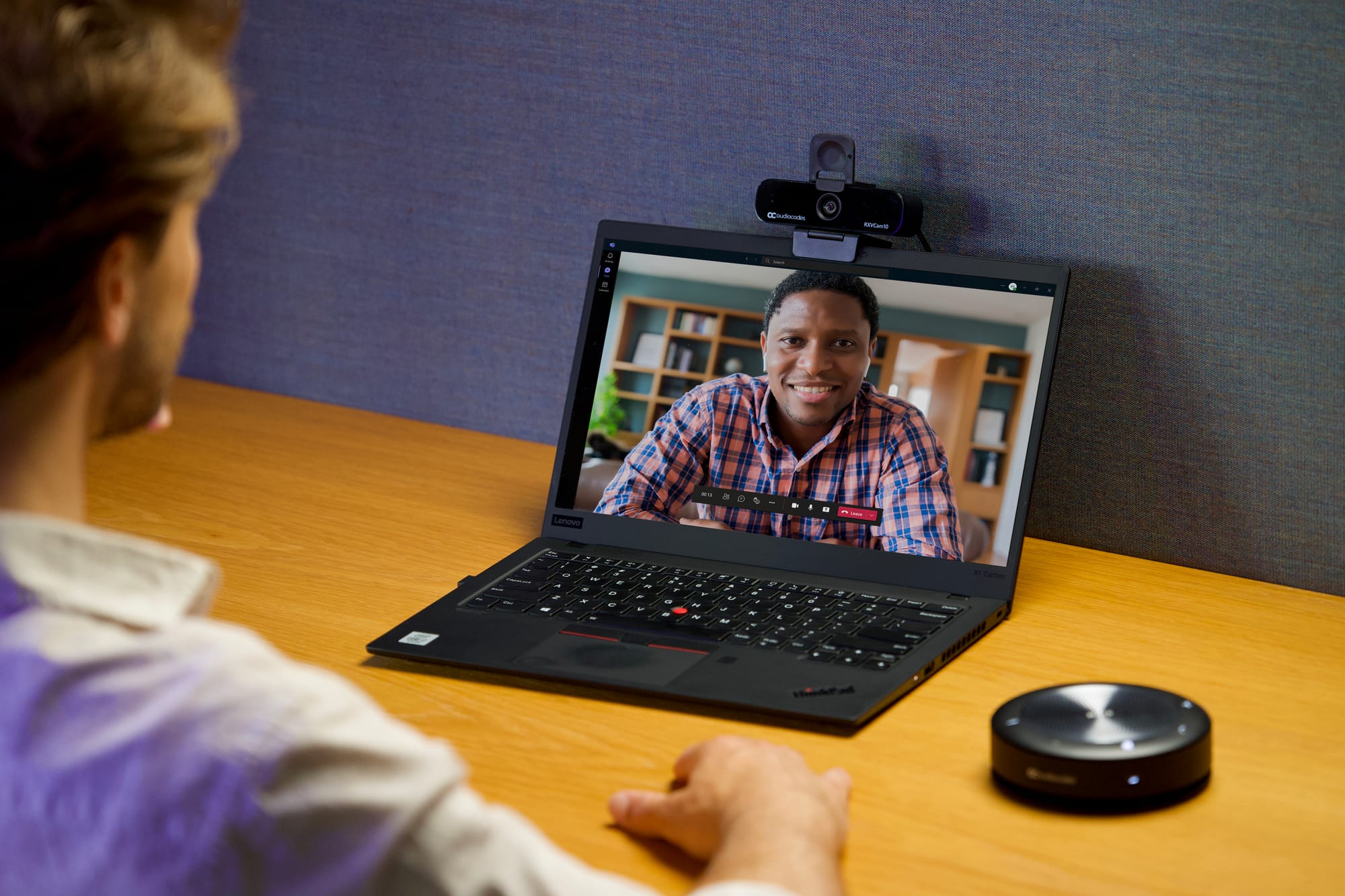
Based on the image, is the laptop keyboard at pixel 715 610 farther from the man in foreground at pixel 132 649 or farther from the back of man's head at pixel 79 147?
the back of man's head at pixel 79 147

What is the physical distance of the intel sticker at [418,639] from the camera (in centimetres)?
75

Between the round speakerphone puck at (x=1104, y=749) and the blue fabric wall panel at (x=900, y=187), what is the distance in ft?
1.48

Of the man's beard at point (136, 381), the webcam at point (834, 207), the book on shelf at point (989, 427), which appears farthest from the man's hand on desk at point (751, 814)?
the webcam at point (834, 207)

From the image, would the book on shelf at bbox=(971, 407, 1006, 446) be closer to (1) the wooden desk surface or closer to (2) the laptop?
(2) the laptop

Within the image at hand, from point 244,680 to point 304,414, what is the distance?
100 cm

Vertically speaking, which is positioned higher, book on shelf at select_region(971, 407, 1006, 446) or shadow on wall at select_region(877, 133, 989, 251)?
shadow on wall at select_region(877, 133, 989, 251)

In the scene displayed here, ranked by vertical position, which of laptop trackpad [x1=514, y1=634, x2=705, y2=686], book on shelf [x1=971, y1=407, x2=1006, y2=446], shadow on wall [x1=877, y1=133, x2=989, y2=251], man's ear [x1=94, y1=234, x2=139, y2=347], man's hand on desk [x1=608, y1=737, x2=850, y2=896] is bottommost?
man's hand on desk [x1=608, y1=737, x2=850, y2=896]

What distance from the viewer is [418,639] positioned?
0.76 meters

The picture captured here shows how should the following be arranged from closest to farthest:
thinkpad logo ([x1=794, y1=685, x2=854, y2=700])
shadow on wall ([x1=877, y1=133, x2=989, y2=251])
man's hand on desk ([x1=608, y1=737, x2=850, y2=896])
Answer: man's hand on desk ([x1=608, y1=737, x2=850, y2=896]) < thinkpad logo ([x1=794, y1=685, x2=854, y2=700]) < shadow on wall ([x1=877, y1=133, x2=989, y2=251])

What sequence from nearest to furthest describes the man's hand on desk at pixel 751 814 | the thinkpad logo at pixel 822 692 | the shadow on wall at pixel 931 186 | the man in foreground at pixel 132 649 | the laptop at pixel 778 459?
the man in foreground at pixel 132 649 → the man's hand on desk at pixel 751 814 → the thinkpad logo at pixel 822 692 → the laptop at pixel 778 459 → the shadow on wall at pixel 931 186

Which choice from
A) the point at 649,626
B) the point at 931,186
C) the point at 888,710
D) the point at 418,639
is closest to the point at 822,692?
the point at 888,710

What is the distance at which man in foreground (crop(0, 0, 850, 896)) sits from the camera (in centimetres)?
37

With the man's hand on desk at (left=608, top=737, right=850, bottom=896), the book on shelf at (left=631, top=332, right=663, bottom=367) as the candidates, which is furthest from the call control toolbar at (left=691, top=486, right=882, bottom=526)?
the man's hand on desk at (left=608, top=737, right=850, bottom=896)

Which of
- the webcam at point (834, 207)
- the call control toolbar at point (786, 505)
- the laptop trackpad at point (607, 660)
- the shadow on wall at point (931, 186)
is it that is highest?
the shadow on wall at point (931, 186)
